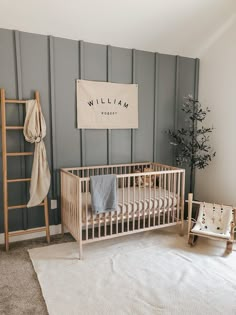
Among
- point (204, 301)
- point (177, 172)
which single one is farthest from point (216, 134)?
point (204, 301)

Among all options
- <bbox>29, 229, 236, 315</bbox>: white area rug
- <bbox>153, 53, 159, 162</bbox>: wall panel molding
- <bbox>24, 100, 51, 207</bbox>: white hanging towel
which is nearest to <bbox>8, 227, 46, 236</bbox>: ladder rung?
<bbox>29, 229, 236, 315</bbox>: white area rug

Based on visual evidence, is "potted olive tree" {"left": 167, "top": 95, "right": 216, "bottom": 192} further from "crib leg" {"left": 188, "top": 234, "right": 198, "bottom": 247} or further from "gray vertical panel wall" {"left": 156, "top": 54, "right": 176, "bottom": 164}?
"crib leg" {"left": 188, "top": 234, "right": 198, "bottom": 247}

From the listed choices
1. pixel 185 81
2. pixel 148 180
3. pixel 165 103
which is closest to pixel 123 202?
pixel 148 180

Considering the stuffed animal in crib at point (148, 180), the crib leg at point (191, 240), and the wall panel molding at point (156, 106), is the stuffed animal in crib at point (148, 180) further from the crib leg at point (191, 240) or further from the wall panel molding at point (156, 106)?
the crib leg at point (191, 240)

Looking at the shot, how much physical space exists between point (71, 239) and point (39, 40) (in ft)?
7.58

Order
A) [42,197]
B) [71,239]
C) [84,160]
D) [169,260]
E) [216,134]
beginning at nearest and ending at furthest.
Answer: [169,260]
[42,197]
[71,239]
[84,160]
[216,134]

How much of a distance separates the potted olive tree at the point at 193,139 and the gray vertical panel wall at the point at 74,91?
132 millimetres

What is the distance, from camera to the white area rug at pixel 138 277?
1.86 metres

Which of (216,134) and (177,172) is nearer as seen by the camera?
(177,172)

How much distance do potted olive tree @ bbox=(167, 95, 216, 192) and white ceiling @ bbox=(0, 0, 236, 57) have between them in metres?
0.88

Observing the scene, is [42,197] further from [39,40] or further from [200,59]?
[200,59]

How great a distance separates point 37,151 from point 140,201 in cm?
126

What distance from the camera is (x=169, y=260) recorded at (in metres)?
2.57

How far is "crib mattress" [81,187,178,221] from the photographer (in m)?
2.71
